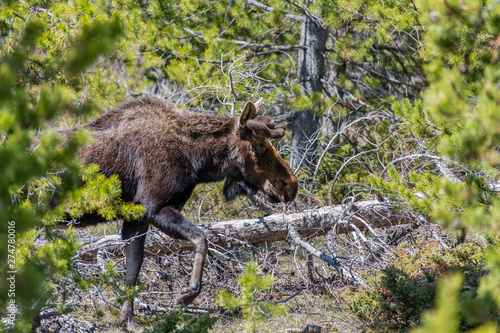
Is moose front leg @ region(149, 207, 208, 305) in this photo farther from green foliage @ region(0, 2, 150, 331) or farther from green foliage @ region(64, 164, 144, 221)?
green foliage @ region(0, 2, 150, 331)

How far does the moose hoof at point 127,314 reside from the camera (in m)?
5.69

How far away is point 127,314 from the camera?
571 centimetres

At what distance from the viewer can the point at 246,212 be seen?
320 inches

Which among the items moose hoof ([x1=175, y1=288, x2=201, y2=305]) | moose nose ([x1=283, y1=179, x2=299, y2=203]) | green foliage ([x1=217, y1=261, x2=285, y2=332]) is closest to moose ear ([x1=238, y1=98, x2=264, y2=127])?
moose nose ([x1=283, y1=179, x2=299, y2=203])

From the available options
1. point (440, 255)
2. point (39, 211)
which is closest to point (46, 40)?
point (39, 211)

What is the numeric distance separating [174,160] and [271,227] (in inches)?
75.7

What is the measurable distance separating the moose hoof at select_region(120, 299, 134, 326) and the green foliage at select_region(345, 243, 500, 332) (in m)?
2.56

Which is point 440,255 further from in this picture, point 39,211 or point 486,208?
point 39,211

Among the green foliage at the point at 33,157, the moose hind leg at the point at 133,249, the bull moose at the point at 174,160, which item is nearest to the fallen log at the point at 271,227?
the moose hind leg at the point at 133,249

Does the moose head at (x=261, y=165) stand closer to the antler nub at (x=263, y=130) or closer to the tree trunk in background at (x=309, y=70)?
the antler nub at (x=263, y=130)

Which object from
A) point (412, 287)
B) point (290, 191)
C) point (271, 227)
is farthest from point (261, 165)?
point (412, 287)

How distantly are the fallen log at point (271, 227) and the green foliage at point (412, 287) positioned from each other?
1032 millimetres

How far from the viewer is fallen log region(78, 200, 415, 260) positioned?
6.70 m

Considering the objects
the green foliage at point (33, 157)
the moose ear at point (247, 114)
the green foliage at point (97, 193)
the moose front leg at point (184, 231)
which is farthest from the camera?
the moose ear at point (247, 114)
